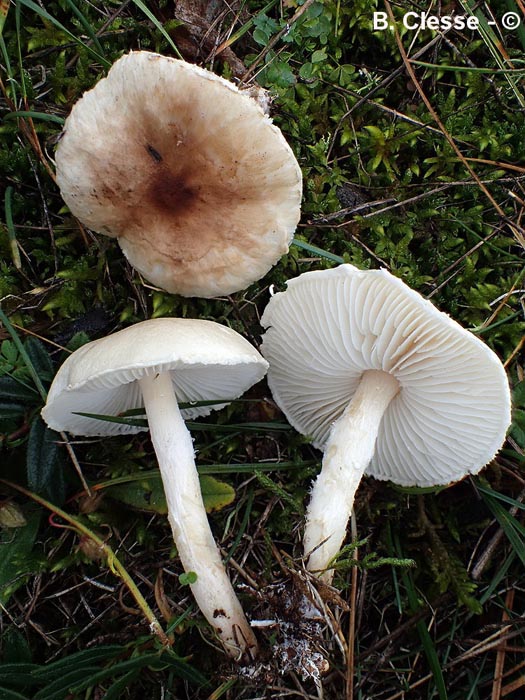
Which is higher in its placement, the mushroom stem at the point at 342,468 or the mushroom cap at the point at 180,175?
the mushroom cap at the point at 180,175

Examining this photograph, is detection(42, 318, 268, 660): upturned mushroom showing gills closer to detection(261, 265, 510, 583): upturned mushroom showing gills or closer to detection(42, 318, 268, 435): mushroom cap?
detection(42, 318, 268, 435): mushroom cap

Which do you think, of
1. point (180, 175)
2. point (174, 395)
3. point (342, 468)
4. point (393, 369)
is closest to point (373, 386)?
point (393, 369)

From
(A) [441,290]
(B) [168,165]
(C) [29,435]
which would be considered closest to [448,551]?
(A) [441,290]

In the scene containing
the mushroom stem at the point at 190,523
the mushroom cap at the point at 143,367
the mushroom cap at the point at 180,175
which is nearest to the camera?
the mushroom cap at the point at 143,367

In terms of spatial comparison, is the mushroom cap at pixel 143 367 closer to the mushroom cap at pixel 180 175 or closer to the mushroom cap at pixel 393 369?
the mushroom cap at pixel 393 369

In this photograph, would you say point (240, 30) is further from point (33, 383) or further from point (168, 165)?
point (33, 383)

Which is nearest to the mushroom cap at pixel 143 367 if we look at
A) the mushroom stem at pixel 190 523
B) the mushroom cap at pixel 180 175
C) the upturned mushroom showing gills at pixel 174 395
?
the upturned mushroom showing gills at pixel 174 395

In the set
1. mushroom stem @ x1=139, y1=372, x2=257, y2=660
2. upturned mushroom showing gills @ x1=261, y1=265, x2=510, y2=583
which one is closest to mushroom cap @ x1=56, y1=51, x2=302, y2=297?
upturned mushroom showing gills @ x1=261, y1=265, x2=510, y2=583
